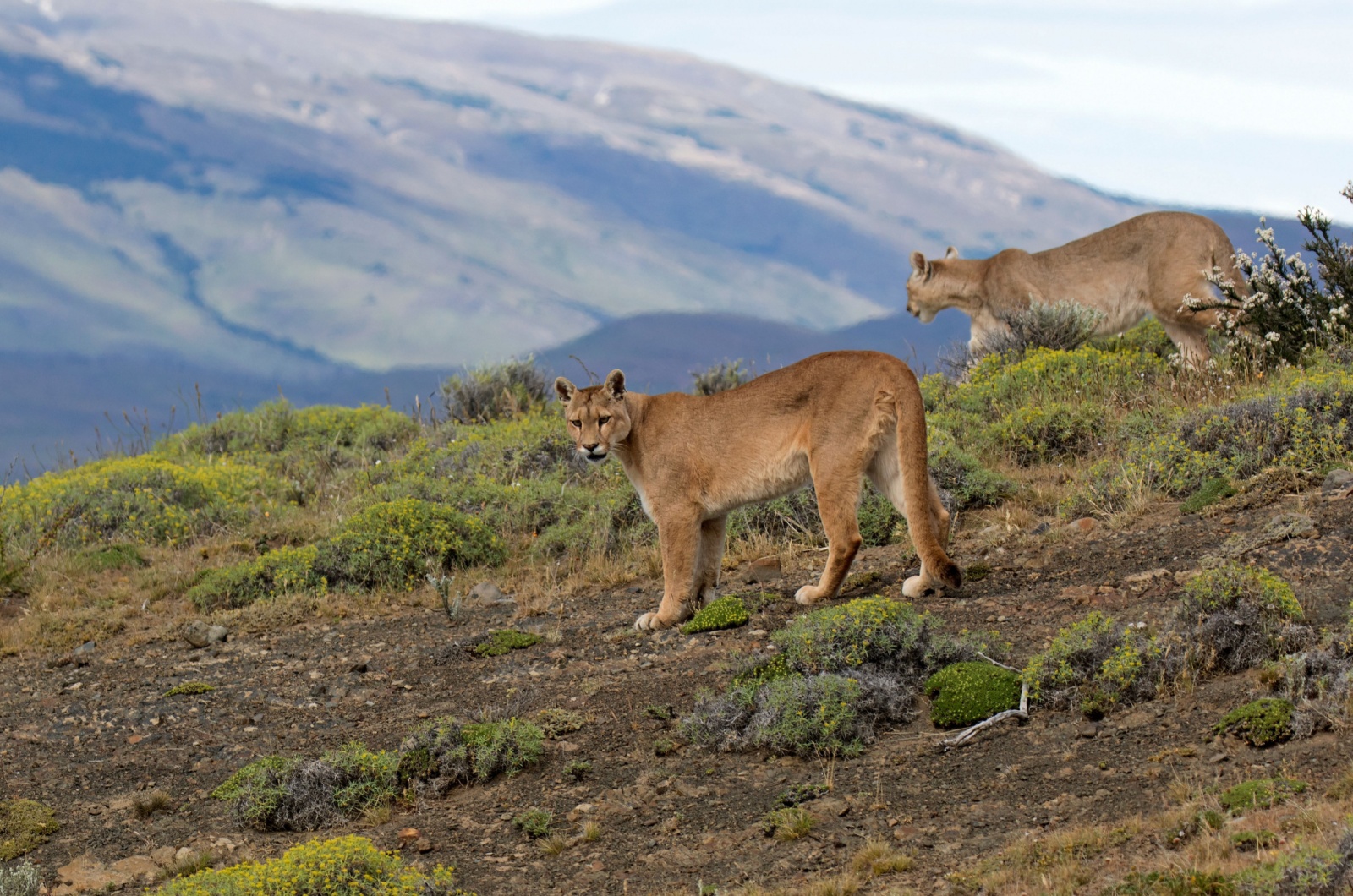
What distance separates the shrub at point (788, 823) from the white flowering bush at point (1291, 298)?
9.20m

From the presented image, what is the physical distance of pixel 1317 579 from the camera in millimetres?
7520

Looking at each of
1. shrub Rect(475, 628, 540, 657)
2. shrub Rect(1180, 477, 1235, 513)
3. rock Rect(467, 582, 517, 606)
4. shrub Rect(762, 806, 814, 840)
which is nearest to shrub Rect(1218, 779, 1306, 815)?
shrub Rect(762, 806, 814, 840)

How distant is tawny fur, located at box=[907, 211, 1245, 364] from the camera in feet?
48.1

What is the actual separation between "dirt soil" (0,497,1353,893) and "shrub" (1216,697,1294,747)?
6 cm

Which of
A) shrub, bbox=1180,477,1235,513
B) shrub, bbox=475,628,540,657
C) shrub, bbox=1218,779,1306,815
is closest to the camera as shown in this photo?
shrub, bbox=1218,779,1306,815

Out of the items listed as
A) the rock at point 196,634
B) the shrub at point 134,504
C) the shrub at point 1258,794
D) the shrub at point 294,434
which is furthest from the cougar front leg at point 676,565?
the shrub at point 294,434

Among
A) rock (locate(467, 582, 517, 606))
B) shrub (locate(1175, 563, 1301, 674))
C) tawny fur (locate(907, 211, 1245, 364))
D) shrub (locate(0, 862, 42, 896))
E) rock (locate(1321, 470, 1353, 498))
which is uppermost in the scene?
tawny fur (locate(907, 211, 1245, 364))

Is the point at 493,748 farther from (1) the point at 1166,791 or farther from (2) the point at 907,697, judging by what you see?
(1) the point at 1166,791

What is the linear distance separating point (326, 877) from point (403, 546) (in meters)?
6.59

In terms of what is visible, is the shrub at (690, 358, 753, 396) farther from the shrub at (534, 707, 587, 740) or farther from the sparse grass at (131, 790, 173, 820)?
the sparse grass at (131, 790, 173, 820)

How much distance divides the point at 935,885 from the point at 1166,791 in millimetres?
1243

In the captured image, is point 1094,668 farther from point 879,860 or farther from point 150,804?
point 150,804

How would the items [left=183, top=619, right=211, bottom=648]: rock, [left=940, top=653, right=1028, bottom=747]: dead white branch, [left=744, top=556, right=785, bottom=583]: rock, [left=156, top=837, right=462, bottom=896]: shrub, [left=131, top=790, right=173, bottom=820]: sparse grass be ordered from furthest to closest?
[left=744, top=556, right=785, bottom=583]: rock → [left=183, top=619, right=211, bottom=648]: rock → [left=131, top=790, right=173, bottom=820]: sparse grass → [left=940, top=653, right=1028, bottom=747]: dead white branch → [left=156, top=837, right=462, bottom=896]: shrub

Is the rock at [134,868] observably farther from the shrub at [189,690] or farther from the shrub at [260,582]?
the shrub at [260,582]
